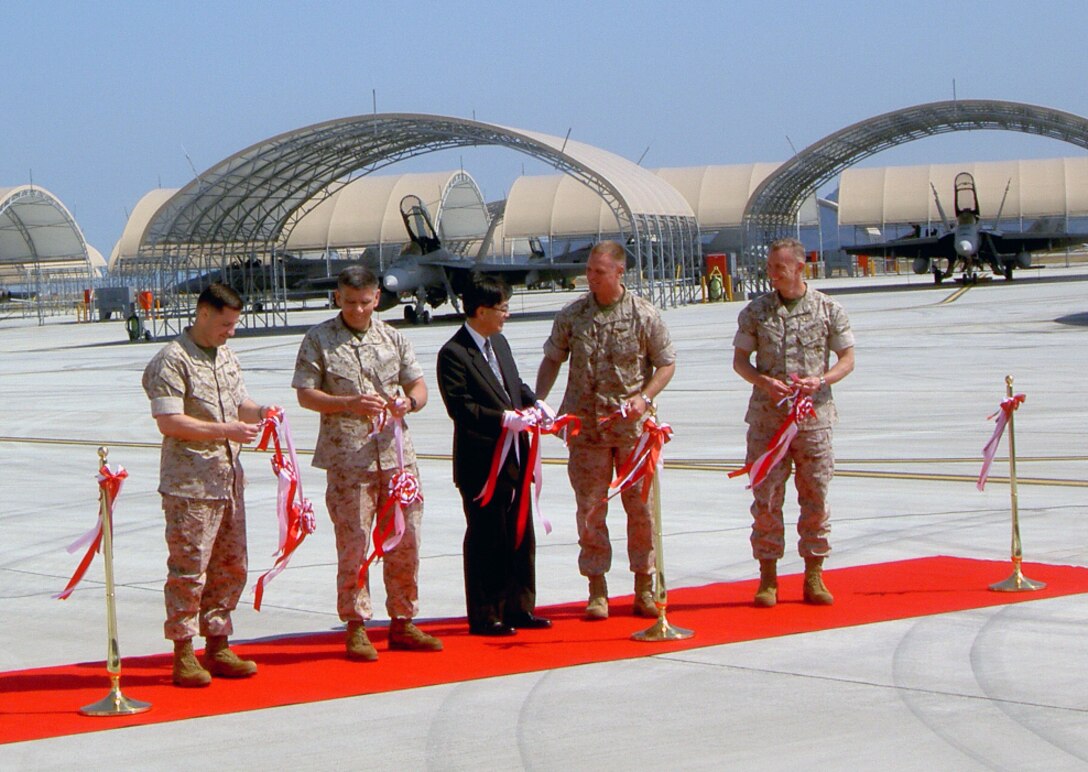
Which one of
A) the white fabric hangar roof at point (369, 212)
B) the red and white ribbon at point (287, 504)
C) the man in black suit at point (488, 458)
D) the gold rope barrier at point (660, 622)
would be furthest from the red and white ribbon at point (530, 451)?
the white fabric hangar roof at point (369, 212)

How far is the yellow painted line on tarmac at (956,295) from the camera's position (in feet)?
141

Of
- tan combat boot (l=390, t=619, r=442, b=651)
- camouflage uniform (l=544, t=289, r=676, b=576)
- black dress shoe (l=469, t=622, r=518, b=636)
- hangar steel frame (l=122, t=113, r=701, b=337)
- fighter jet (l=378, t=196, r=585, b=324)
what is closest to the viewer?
tan combat boot (l=390, t=619, r=442, b=651)

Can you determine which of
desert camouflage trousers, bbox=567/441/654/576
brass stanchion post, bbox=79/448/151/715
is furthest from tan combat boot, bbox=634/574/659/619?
brass stanchion post, bbox=79/448/151/715


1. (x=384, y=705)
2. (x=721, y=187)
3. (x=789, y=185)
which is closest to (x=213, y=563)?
(x=384, y=705)

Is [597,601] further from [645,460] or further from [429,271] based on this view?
[429,271]

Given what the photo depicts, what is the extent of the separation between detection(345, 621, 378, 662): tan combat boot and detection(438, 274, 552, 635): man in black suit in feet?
2.34

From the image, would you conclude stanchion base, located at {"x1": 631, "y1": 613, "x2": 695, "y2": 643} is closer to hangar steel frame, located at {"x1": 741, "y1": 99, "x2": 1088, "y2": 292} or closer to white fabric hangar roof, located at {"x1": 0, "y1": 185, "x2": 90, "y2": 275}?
hangar steel frame, located at {"x1": 741, "y1": 99, "x2": 1088, "y2": 292}

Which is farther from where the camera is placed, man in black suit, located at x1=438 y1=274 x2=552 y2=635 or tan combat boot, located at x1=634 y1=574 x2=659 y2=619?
tan combat boot, located at x1=634 y1=574 x2=659 y2=619

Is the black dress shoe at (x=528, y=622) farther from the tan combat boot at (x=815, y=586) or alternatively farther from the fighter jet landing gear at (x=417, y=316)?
the fighter jet landing gear at (x=417, y=316)

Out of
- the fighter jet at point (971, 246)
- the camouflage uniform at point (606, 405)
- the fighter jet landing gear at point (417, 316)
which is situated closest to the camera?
the camouflage uniform at point (606, 405)

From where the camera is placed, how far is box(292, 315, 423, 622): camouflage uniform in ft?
22.1

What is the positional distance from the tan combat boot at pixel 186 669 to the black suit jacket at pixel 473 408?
163 cm

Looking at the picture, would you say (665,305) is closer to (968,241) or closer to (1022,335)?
(968,241)

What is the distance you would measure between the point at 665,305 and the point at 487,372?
4442 cm
